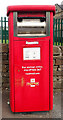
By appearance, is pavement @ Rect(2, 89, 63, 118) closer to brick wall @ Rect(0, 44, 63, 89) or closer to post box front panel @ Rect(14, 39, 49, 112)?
post box front panel @ Rect(14, 39, 49, 112)

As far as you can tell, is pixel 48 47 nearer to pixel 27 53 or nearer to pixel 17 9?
pixel 27 53

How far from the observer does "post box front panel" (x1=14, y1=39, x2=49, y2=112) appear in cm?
370

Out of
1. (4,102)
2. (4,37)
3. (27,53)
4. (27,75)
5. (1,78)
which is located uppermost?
(4,37)

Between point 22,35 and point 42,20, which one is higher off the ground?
point 42,20

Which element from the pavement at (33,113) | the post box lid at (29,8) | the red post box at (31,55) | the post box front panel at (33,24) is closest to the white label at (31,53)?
the red post box at (31,55)

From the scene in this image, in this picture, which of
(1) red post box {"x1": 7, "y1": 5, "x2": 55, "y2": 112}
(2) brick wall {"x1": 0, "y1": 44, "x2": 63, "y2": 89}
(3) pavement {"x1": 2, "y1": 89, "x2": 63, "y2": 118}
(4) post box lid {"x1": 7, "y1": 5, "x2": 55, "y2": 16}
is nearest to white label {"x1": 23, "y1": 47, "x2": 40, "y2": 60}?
(1) red post box {"x1": 7, "y1": 5, "x2": 55, "y2": 112}

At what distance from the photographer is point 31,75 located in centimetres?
377

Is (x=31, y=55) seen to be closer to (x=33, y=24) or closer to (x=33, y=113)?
(x=33, y=24)

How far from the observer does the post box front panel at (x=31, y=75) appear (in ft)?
→ 12.1

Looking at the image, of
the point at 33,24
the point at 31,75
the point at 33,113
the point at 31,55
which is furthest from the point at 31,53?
the point at 33,113

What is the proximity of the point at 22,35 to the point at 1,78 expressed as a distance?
→ 2.12 meters

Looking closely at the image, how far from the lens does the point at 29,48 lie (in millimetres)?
3686

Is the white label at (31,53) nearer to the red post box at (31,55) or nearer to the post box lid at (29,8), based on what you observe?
the red post box at (31,55)

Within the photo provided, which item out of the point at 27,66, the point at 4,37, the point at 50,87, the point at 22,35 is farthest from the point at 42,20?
the point at 4,37
